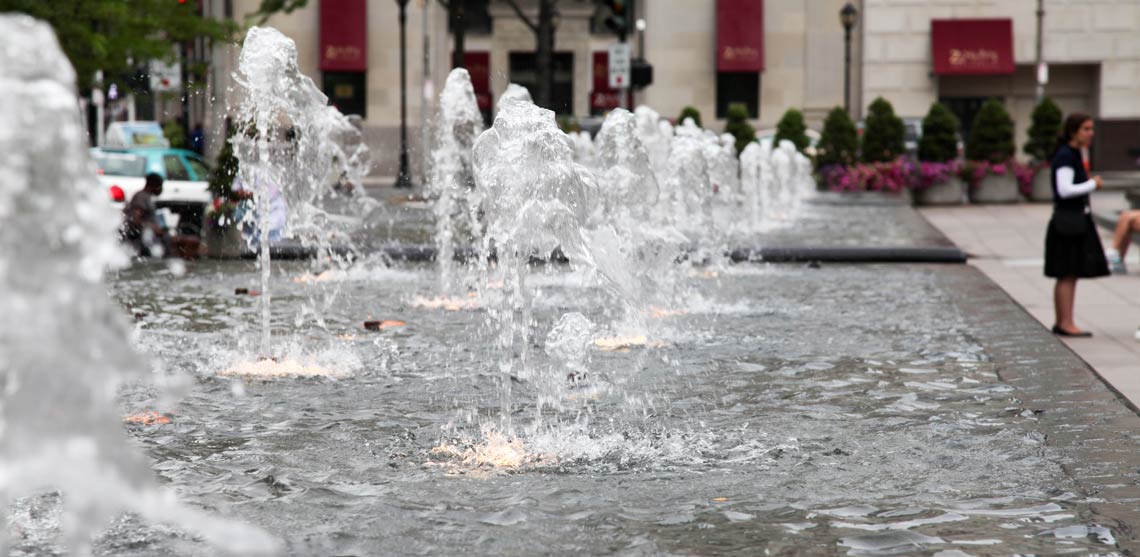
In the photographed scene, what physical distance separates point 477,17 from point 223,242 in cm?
3247

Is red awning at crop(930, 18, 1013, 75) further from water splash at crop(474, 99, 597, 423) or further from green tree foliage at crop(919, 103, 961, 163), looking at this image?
water splash at crop(474, 99, 597, 423)

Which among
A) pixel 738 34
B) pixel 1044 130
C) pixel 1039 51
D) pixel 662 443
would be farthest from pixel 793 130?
pixel 662 443

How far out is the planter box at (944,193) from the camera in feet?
98.4

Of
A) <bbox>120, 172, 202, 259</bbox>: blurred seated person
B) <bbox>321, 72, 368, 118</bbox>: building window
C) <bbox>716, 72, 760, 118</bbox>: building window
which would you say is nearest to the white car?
<bbox>120, 172, 202, 259</bbox>: blurred seated person

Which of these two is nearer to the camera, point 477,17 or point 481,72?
point 481,72

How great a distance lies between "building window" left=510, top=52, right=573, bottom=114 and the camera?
4916 centimetres

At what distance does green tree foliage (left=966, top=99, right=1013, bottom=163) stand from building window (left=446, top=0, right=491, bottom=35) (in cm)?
2146

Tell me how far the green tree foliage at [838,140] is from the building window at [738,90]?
44.6ft

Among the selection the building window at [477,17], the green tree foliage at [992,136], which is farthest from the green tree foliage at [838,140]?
the building window at [477,17]

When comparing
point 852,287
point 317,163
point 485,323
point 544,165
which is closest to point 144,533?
point 544,165

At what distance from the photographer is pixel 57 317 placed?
10.5 feet

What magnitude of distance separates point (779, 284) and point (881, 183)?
1622 cm

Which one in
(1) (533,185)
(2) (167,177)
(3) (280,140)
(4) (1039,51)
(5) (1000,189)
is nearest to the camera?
(1) (533,185)

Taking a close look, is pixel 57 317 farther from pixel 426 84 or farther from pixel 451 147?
pixel 426 84
